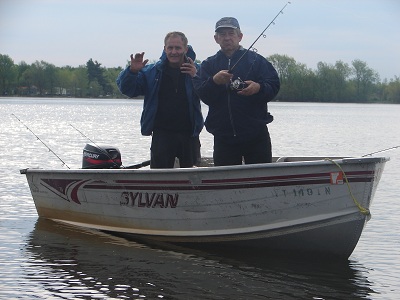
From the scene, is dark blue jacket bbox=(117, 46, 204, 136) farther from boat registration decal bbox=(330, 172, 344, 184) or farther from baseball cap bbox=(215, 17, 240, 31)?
boat registration decal bbox=(330, 172, 344, 184)

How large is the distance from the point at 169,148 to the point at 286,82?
103843mm

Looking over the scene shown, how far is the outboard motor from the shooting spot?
29.2 feet

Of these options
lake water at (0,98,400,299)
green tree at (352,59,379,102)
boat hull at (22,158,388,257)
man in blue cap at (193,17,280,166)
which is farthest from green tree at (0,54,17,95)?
man in blue cap at (193,17,280,166)

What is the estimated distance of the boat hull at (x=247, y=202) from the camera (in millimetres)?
6988

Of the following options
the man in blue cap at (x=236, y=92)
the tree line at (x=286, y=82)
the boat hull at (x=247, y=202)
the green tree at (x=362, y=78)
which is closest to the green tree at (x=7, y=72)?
the tree line at (x=286, y=82)

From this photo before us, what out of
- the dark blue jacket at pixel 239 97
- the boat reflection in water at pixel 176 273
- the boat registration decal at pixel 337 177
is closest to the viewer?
the boat reflection in water at pixel 176 273

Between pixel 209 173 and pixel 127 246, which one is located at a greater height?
pixel 209 173

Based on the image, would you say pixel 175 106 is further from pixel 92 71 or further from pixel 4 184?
pixel 92 71

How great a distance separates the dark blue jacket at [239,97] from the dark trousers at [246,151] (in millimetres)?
110

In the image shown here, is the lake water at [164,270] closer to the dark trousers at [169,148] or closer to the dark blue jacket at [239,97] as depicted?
the dark trousers at [169,148]

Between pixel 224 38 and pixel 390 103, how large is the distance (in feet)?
450

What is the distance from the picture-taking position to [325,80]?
392 feet

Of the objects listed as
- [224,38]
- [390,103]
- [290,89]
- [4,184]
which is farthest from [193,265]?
[390,103]

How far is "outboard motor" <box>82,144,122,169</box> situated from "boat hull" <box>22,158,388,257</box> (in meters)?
0.48
